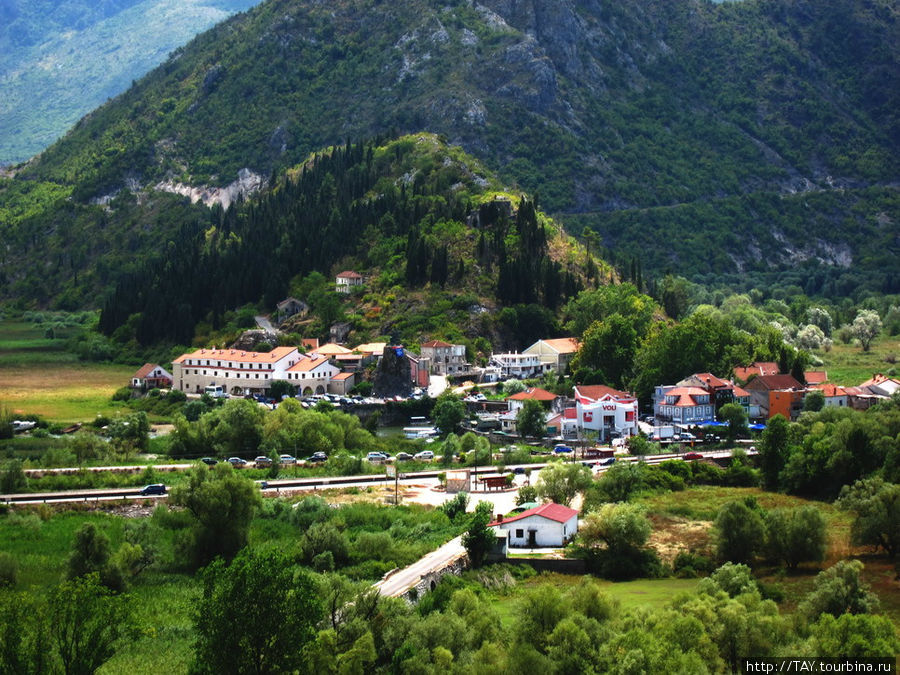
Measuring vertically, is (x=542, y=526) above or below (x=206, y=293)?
below

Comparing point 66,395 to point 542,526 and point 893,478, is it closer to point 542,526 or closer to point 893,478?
point 542,526

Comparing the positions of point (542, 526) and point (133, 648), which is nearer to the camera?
point (133, 648)

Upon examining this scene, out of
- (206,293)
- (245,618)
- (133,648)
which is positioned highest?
(206,293)

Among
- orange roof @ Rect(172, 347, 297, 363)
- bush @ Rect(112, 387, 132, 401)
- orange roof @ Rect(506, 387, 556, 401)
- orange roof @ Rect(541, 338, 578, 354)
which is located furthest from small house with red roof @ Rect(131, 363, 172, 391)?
orange roof @ Rect(541, 338, 578, 354)

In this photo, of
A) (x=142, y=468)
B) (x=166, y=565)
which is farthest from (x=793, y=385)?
(x=166, y=565)

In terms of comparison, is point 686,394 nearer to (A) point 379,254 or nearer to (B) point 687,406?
(B) point 687,406

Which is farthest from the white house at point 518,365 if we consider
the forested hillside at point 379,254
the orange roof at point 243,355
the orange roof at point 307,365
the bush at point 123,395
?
the bush at point 123,395

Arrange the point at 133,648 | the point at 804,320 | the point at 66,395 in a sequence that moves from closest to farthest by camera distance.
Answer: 1. the point at 133,648
2. the point at 66,395
3. the point at 804,320

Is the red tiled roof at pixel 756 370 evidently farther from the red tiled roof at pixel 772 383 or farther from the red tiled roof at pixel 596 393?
the red tiled roof at pixel 596 393
